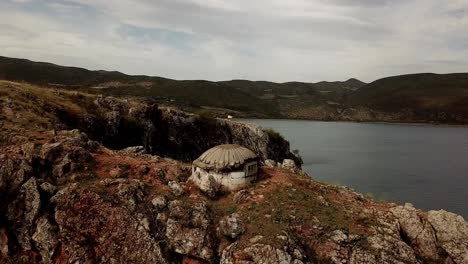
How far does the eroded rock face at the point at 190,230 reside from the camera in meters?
24.8

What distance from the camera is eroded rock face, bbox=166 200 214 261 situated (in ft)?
81.4

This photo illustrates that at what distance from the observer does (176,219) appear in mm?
26125

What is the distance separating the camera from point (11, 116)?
35.9 metres

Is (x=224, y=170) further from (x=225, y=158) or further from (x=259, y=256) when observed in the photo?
(x=259, y=256)

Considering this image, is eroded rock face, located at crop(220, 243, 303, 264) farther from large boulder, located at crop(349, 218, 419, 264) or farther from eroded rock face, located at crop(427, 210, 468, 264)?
eroded rock face, located at crop(427, 210, 468, 264)

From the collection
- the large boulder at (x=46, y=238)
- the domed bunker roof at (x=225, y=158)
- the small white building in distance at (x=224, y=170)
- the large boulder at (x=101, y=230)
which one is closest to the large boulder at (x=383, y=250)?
the small white building in distance at (x=224, y=170)

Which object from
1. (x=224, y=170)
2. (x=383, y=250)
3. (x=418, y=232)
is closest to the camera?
(x=383, y=250)

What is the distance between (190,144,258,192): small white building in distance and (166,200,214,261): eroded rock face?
9.97ft

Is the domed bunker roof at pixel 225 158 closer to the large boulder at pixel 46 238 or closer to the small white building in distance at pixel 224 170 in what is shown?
the small white building in distance at pixel 224 170

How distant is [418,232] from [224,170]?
14.6m

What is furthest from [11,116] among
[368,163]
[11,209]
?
[368,163]

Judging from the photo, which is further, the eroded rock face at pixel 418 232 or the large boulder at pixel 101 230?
the eroded rock face at pixel 418 232

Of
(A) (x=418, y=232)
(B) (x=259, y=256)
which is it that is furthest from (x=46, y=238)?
(A) (x=418, y=232)

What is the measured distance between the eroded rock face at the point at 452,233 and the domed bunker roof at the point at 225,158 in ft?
46.9
